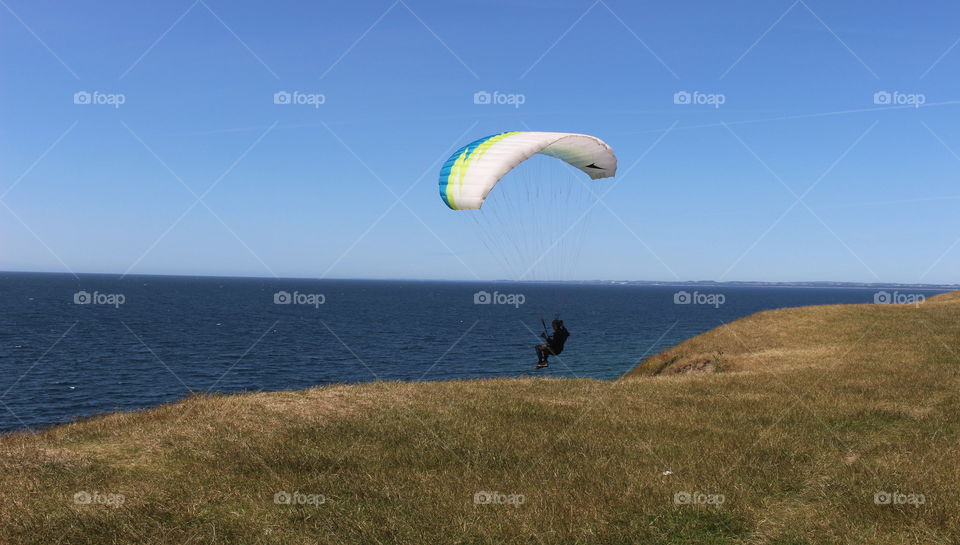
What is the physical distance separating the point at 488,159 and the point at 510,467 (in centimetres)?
853

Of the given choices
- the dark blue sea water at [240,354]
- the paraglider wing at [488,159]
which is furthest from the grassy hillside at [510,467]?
the dark blue sea water at [240,354]

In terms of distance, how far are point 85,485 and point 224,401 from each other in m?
7.59

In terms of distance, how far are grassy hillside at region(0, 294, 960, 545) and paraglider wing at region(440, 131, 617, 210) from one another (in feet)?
19.5

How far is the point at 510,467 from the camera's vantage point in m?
12.5

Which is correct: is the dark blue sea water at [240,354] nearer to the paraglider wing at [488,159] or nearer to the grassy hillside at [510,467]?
the grassy hillside at [510,467]

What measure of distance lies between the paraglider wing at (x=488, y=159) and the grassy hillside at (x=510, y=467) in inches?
235

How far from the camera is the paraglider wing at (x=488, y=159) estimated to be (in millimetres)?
17062

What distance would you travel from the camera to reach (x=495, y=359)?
61.0 meters

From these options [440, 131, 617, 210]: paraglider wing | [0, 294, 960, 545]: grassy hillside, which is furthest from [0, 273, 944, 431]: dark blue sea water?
[440, 131, 617, 210]: paraglider wing

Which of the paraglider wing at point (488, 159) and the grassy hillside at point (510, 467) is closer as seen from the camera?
the grassy hillside at point (510, 467)

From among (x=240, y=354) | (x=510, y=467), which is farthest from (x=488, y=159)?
(x=240, y=354)

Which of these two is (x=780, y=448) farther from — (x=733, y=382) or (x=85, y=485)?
(x=85, y=485)

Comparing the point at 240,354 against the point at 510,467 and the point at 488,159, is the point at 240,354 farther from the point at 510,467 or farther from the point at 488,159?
the point at 510,467

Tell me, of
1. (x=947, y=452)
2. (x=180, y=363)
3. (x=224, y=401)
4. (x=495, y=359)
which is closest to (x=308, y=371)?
(x=180, y=363)
